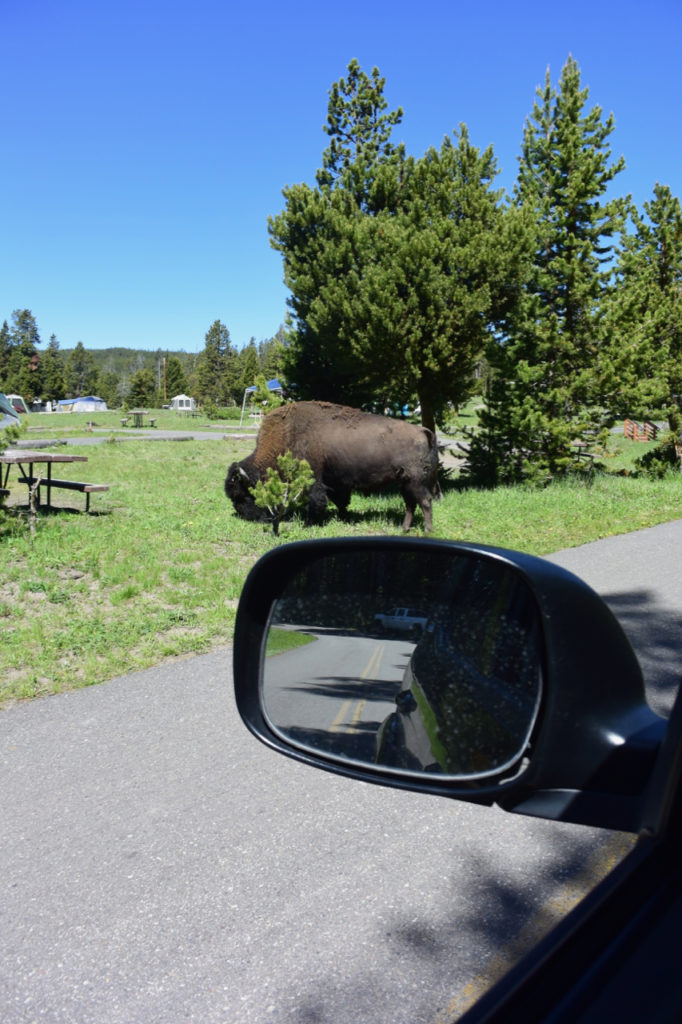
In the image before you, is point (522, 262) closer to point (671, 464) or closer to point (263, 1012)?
point (671, 464)

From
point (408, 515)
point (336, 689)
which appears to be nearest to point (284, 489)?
point (408, 515)

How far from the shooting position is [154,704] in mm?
4918

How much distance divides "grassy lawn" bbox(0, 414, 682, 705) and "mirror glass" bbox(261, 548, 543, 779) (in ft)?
13.3

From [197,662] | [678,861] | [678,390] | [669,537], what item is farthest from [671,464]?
[678,861]

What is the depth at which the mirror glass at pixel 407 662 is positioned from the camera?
4.25 feet

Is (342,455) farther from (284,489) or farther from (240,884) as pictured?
(240,884)

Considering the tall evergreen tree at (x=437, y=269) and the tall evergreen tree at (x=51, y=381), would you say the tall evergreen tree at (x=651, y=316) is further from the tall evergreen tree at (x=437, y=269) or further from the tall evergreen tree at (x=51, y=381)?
the tall evergreen tree at (x=51, y=381)

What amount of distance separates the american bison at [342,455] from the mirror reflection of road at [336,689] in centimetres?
937

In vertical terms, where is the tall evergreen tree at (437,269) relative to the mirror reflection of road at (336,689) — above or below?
above

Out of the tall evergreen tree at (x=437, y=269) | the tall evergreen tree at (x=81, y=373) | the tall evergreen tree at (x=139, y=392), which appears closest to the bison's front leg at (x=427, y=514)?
the tall evergreen tree at (x=437, y=269)

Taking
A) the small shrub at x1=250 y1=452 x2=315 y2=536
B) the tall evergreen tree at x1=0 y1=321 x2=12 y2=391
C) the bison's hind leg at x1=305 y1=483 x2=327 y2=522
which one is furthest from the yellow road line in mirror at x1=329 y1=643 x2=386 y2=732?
the tall evergreen tree at x1=0 y1=321 x2=12 y2=391

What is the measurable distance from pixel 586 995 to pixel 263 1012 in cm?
181

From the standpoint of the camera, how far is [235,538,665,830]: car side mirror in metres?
1.12

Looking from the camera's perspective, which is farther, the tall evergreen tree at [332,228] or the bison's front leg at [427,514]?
the tall evergreen tree at [332,228]
